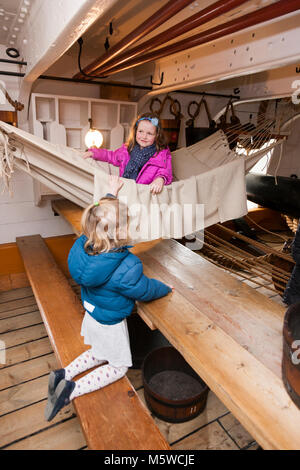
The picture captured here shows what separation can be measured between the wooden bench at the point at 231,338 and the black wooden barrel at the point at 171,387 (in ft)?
1.53

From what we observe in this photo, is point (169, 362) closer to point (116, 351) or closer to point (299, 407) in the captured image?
point (116, 351)

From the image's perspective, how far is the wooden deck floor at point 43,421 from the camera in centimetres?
143

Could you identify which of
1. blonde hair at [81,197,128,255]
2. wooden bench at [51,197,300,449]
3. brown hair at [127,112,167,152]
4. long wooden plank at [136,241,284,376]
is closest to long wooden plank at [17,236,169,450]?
wooden bench at [51,197,300,449]

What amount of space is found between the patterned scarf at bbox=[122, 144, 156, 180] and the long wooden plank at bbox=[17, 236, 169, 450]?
913mm

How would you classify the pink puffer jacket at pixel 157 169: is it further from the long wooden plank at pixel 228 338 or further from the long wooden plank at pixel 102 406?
the long wooden plank at pixel 102 406

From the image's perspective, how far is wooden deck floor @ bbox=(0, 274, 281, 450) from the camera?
1428mm

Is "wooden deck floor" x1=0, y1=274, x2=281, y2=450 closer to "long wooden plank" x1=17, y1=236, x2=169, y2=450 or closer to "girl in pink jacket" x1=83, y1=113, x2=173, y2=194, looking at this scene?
"long wooden plank" x1=17, y1=236, x2=169, y2=450

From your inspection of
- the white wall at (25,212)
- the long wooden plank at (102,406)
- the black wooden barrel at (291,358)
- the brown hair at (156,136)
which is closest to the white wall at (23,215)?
the white wall at (25,212)

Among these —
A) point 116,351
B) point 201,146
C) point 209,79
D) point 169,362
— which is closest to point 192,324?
point 116,351

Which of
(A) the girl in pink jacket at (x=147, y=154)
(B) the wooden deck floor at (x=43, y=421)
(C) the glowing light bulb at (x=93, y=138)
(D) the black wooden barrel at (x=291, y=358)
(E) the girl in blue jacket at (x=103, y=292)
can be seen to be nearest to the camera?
(D) the black wooden barrel at (x=291, y=358)

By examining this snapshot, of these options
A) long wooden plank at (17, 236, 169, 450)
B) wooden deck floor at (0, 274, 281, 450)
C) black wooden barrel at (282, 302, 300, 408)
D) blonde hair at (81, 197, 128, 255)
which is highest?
blonde hair at (81, 197, 128, 255)

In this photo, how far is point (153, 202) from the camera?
5.25 ft

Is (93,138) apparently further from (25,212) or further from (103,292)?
(103,292)

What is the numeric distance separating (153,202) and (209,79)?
2.98 feet
